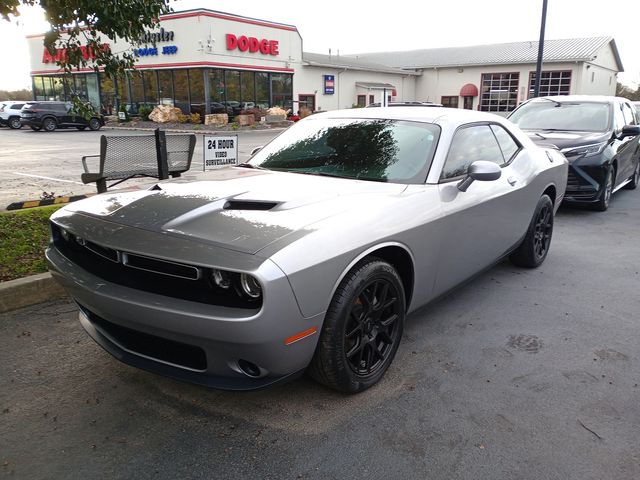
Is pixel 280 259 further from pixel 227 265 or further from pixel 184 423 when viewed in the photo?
pixel 184 423

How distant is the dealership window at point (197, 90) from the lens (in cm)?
3081

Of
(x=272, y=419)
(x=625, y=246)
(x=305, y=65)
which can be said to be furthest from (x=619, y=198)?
(x=305, y=65)

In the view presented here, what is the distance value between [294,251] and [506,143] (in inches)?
119

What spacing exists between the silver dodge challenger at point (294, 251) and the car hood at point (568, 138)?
Result: 4.26m

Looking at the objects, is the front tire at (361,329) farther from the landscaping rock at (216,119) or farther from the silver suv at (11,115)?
the silver suv at (11,115)

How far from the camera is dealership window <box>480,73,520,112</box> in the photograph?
3972 centimetres

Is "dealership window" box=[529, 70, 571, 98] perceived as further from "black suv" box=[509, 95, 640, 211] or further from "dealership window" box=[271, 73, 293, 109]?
"black suv" box=[509, 95, 640, 211]

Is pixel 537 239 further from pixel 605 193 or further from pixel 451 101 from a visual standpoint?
pixel 451 101

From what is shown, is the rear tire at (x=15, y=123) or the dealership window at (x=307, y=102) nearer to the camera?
the rear tire at (x=15, y=123)

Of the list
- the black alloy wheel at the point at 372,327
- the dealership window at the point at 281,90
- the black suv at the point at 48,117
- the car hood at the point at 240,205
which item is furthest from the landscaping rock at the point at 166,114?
the black alloy wheel at the point at 372,327

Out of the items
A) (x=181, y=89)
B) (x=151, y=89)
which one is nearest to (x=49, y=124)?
(x=151, y=89)

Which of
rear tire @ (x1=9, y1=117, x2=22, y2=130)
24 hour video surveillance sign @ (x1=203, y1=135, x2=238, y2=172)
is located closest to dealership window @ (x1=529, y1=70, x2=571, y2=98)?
rear tire @ (x1=9, y1=117, x2=22, y2=130)

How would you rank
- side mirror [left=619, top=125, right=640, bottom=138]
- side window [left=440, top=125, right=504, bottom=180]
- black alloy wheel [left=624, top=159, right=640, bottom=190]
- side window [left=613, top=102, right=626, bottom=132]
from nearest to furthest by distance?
1. side window [left=440, top=125, right=504, bottom=180]
2. side mirror [left=619, top=125, right=640, bottom=138]
3. side window [left=613, top=102, right=626, bottom=132]
4. black alloy wheel [left=624, top=159, right=640, bottom=190]

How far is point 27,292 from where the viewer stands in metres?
4.17
